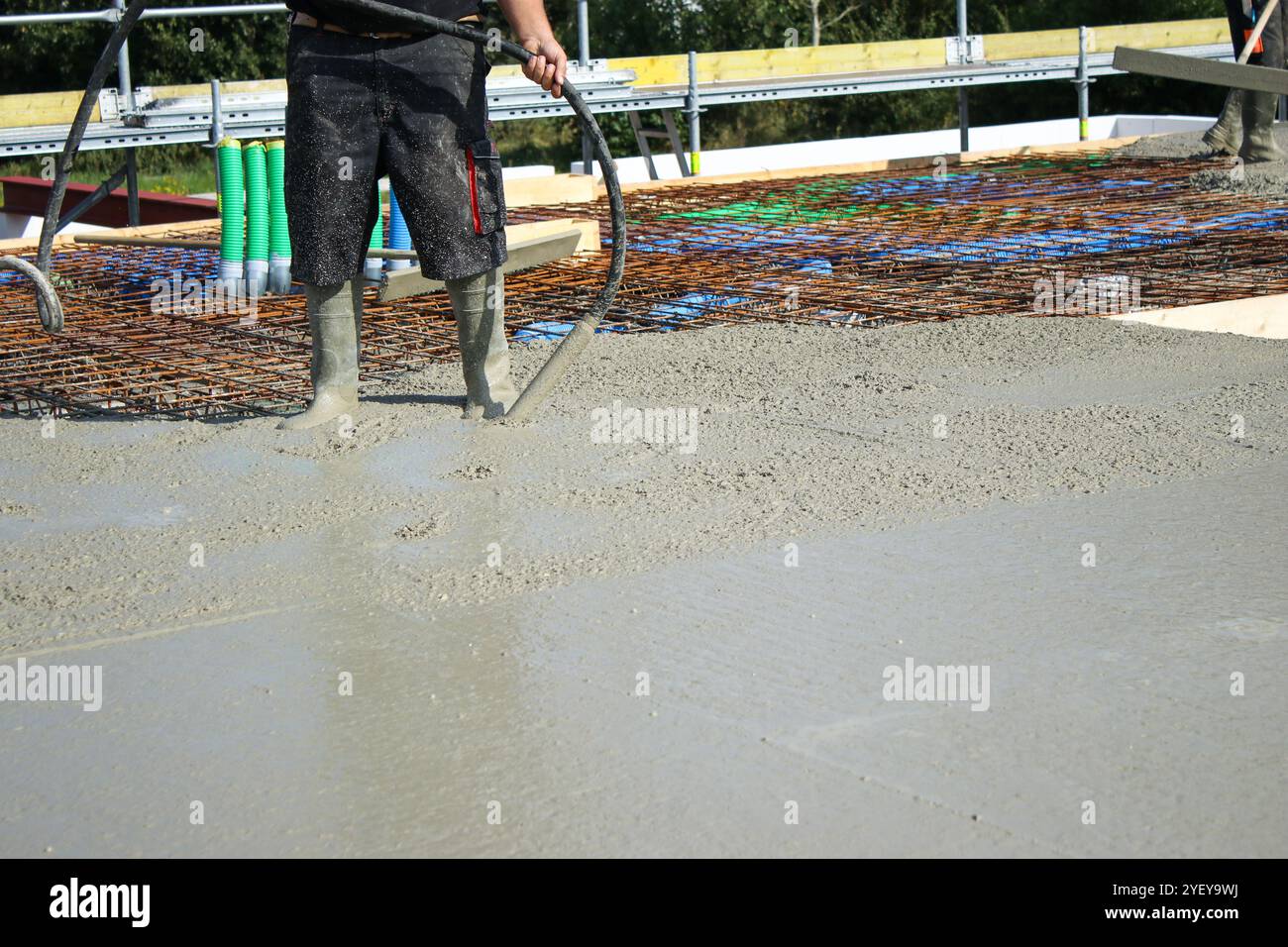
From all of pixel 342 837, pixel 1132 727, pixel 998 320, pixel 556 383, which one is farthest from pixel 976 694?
pixel 998 320

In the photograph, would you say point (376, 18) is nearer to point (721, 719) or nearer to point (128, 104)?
point (721, 719)

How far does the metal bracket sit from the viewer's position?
1443 cm

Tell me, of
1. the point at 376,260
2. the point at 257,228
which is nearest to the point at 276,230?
the point at 257,228

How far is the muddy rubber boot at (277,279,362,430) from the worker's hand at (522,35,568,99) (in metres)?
0.72

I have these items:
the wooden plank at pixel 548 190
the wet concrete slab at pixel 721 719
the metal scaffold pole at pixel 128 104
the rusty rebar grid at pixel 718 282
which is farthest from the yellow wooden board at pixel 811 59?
the wet concrete slab at pixel 721 719

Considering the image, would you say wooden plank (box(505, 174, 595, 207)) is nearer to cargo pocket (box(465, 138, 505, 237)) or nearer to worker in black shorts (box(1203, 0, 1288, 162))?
worker in black shorts (box(1203, 0, 1288, 162))

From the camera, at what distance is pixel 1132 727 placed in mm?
2074

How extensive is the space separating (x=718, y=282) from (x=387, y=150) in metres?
2.69

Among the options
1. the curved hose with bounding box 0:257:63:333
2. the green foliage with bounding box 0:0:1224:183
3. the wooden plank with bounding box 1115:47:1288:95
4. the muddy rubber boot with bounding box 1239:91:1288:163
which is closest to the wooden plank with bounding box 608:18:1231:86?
the muddy rubber boot with bounding box 1239:91:1288:163

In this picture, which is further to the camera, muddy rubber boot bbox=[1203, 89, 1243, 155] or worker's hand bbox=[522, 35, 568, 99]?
muddy rubber boot bbox=[1203, 89, 1243, 155]

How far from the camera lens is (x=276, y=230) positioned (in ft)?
21.1
